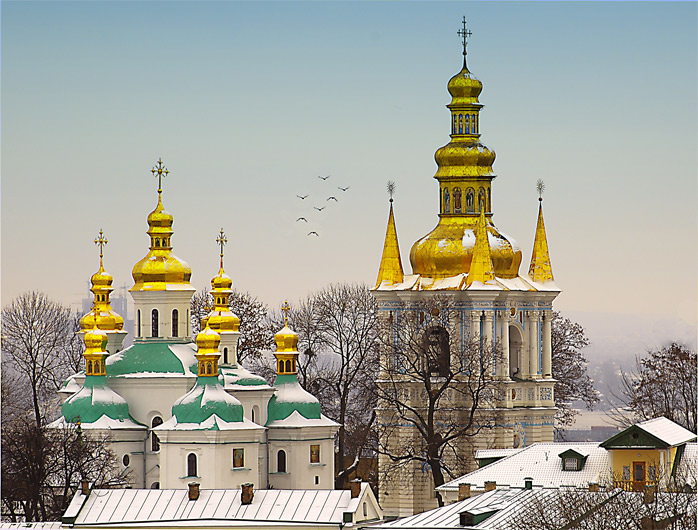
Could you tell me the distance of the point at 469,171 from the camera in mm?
52094

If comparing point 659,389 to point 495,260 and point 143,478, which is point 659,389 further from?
point 143,478

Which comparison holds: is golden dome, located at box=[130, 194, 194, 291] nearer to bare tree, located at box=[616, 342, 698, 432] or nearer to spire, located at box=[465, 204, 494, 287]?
spire, located at box=[465, 204, 494, 287]

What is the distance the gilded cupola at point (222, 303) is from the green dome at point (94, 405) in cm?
358

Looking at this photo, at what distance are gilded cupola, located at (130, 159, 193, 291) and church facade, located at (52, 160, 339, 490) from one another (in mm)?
23

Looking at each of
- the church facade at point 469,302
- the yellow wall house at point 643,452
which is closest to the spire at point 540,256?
the church facade at point 469,302

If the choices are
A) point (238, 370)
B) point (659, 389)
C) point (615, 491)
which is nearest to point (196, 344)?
point (238, 370)

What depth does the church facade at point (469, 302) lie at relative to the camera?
165 feet

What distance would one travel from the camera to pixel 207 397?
48.7m

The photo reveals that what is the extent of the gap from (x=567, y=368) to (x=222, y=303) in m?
10.7

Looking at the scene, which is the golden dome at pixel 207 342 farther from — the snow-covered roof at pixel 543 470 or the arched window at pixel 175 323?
the snow-covered roof at pixel 543 470

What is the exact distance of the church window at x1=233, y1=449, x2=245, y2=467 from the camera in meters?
48.7

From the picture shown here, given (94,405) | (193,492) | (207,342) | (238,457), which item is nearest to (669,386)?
(238,457)

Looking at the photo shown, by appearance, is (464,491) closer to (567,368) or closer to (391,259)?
(391,259)

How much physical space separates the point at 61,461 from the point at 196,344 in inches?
215
